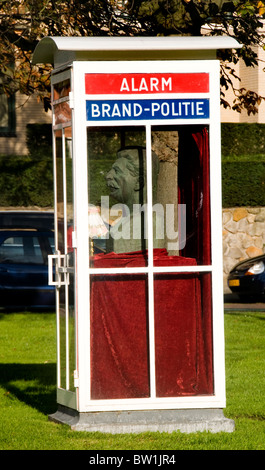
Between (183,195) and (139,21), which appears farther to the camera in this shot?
(139,21)

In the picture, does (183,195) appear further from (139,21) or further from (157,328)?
(139,21)

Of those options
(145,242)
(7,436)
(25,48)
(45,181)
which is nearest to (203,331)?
(145,242)

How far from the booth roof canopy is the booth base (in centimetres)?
276

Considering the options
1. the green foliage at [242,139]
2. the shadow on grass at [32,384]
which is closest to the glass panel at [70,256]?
the shadow on grass at [32,384]

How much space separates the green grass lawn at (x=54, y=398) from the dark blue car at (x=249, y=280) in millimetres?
4807

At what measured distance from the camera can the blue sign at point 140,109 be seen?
6848mm

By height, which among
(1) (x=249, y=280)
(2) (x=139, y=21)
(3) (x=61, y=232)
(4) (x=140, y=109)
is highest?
(2) (x=139, y=21)

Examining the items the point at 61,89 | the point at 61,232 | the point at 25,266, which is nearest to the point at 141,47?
the point at 61,89

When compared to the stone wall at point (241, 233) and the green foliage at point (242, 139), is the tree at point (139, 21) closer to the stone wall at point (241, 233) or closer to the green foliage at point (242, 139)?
the stone wall at point (241, 233)

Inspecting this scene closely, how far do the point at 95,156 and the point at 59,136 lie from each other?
63cm

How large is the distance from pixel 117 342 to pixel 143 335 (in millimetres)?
210

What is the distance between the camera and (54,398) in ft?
29.1

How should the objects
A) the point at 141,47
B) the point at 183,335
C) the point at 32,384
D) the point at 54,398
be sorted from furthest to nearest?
the point at 32,384
the point at 54,398
the point at 183,335
the point at 141,47

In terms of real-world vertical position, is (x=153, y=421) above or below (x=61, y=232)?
below
